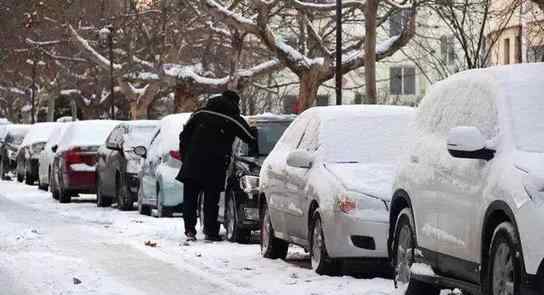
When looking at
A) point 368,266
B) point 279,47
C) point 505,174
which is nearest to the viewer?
point 505,174

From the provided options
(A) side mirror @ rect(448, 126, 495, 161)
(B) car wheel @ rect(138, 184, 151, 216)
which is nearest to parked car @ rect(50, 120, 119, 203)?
(B) car wheel @ rect(138, 184, 151, 216)

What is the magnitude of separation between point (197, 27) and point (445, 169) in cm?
4655

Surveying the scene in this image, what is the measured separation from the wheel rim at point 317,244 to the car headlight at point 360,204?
0.51 meters

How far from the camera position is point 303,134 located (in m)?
15.3

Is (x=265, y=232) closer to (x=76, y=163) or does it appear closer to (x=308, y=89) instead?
(x=76, y=163)

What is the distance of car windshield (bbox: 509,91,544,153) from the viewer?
31.0 feet

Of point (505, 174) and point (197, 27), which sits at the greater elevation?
point (197, 27)

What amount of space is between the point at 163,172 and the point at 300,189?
25.7 feet

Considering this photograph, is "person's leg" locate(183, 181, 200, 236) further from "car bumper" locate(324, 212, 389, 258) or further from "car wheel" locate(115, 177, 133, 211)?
"car wheel" locate(115, 177, 133, 211)

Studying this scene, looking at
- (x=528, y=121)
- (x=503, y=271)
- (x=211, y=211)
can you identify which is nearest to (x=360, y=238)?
(x=528, y=121)

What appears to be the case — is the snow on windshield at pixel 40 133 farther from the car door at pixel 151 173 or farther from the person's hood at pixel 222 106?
the person's hood at pixel 222 106

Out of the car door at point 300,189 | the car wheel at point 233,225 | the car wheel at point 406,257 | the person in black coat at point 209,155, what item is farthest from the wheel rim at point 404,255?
the person in black coat at point 209,155

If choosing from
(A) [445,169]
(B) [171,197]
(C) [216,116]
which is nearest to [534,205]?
(A) [445,169]

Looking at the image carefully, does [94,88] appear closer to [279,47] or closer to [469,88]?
[279,47]
